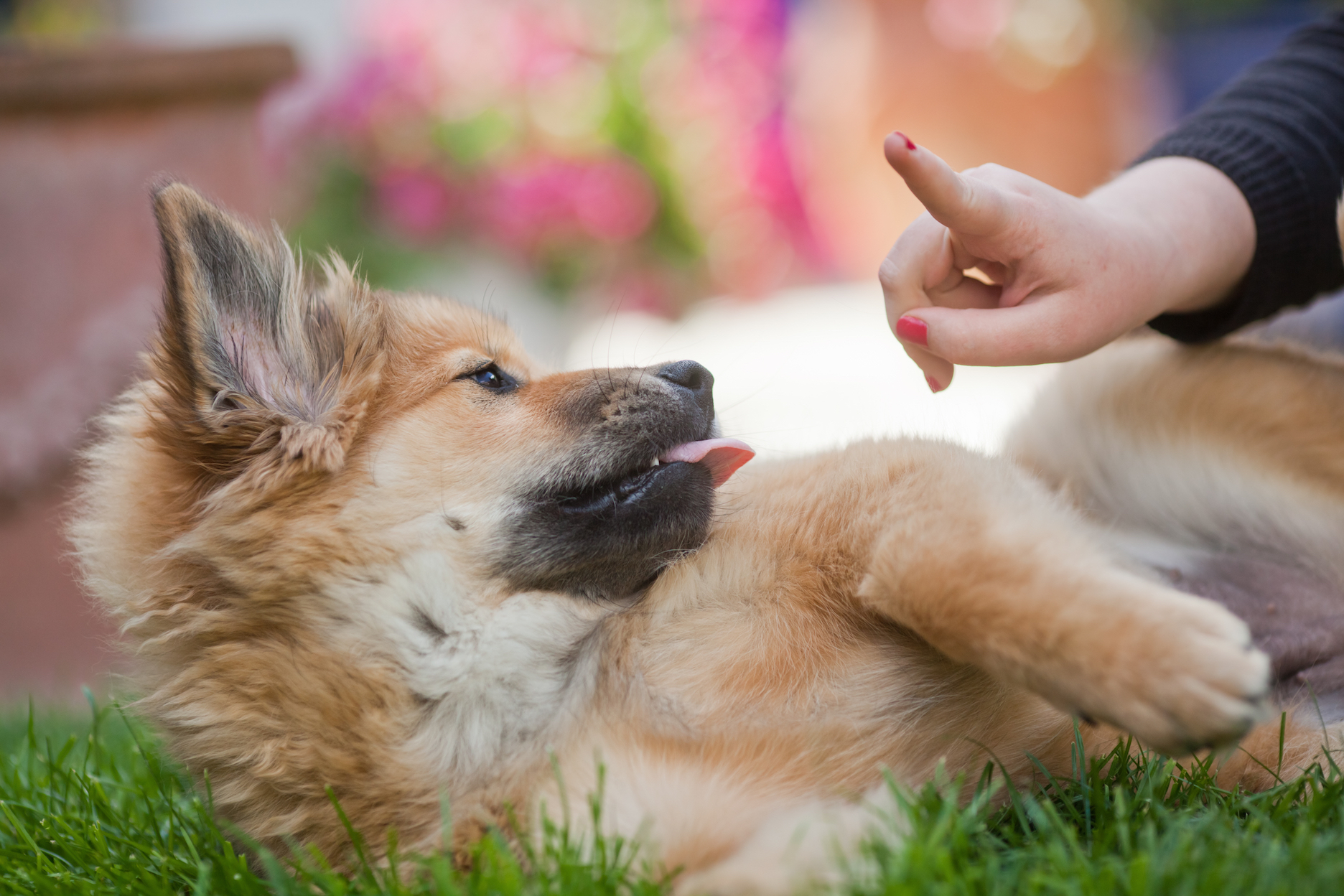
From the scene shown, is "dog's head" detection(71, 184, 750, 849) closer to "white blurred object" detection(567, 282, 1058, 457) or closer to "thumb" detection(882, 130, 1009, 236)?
"thumb" detection(882, 130, 1009, 236)

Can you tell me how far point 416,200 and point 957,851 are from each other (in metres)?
5.54

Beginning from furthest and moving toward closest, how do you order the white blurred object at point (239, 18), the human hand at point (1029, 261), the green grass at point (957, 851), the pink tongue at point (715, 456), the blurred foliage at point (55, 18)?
1. the white blurred object at point (239, 18)
2. the blurred foliage at point (55, 18)
3. the pink tongue at point (715, 456)
4. the human hand at point (1029, 261)
5. the green grass at point (957, 851)

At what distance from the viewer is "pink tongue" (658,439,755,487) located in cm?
211

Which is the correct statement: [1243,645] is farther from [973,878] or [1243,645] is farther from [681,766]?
[681,766]

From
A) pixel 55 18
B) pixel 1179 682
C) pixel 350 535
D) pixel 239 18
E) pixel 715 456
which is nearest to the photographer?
pixel 1179 682

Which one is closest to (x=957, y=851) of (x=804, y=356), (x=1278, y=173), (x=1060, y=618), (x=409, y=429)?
(x=1060, y=618)

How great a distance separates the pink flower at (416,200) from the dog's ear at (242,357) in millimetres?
4261

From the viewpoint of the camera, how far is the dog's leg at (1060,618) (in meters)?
1.36

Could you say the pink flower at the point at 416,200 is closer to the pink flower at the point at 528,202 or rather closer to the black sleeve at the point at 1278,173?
the pink flower at the point at 528,202

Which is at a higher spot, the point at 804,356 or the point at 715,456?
the point at 715,456

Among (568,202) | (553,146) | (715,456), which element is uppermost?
(553,146)

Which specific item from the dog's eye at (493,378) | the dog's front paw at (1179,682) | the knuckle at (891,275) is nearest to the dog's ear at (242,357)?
the dog's eye at (493,378)

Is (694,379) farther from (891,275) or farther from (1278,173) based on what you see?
(1278,173)

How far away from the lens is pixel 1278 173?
235 centimetres
